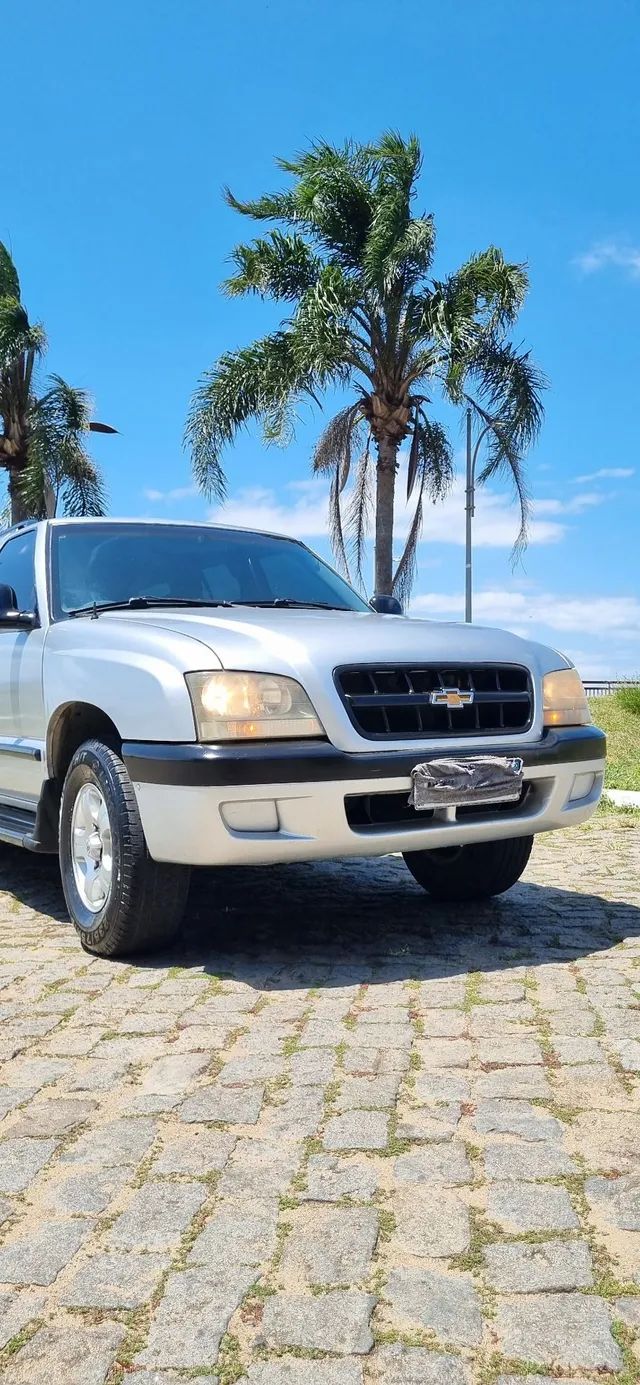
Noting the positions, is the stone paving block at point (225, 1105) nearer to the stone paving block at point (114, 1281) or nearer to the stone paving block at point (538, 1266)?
the stone paving block at point (114, 1281)

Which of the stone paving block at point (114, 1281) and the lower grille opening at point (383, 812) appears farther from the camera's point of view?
the lower grille opening at point (383, 812)

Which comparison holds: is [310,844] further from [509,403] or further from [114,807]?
[509,403]

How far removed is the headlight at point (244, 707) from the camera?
13.5ft

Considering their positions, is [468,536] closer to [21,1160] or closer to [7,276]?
[7,276]

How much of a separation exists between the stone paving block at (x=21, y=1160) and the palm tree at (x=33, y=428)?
22.0 m

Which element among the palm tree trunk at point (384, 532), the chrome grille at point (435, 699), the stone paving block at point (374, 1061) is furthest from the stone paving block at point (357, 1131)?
the palm tree trunk at point (384, 532)

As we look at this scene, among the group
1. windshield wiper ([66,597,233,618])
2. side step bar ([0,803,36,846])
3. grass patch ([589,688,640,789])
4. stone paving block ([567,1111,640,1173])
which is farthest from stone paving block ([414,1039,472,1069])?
grass patch ([589,688,640,789])

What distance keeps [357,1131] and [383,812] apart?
171 centimetres

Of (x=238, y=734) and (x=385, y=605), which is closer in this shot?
(x=238, y=734)

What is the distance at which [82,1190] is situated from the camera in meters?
2.61

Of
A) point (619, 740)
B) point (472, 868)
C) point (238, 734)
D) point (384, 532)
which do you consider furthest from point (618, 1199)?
point (384, 532)

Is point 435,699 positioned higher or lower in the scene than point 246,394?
lower

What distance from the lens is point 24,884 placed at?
6.51 metres

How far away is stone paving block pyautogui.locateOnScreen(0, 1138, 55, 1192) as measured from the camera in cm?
266
